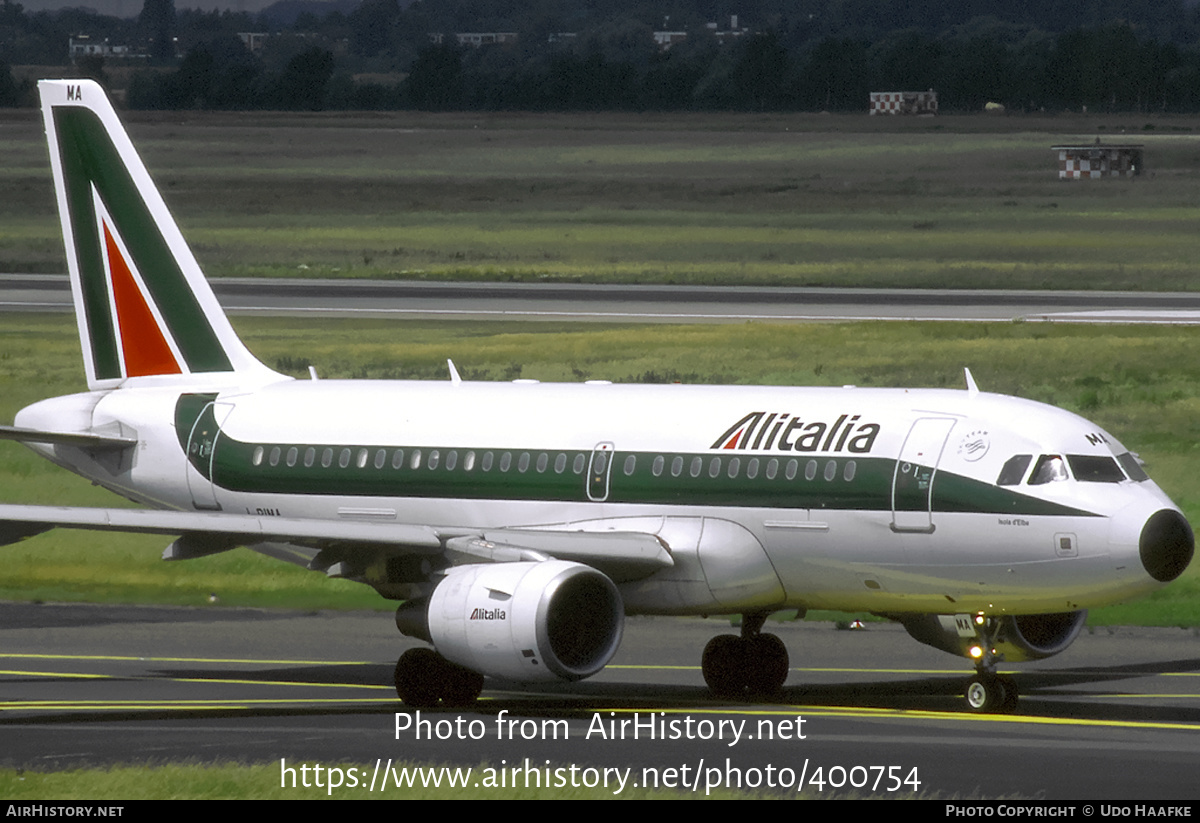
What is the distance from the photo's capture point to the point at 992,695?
30234 millimetres

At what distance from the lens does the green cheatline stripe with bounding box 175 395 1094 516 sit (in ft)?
98.5

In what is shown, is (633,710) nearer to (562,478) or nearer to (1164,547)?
(562,478)

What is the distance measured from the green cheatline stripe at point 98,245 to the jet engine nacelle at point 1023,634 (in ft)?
45.1

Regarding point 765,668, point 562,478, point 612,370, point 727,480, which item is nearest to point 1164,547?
point 727,480

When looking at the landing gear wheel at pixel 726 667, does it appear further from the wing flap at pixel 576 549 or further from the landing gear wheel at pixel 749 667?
the wing flap at pixel 576 549

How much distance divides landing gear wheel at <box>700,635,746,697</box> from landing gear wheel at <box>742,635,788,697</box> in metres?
0.11

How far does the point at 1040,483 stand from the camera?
95.8ft

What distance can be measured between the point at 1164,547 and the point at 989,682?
11.3 feet

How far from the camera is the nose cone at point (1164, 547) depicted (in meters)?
28.2

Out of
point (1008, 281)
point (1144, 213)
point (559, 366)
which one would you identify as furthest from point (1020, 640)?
point (1144, 213)

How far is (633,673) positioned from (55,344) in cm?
4599

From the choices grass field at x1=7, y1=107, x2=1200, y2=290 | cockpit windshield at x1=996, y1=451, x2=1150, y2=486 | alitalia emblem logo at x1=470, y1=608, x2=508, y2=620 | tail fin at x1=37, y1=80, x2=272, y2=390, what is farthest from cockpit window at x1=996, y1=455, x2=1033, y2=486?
grass field at x1=7, y1=107, x2=1200, y2=290

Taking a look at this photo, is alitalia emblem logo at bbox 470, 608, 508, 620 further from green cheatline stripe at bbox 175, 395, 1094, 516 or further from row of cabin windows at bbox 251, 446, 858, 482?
row of cabin windows at bbox 251, 446, 858, 482
